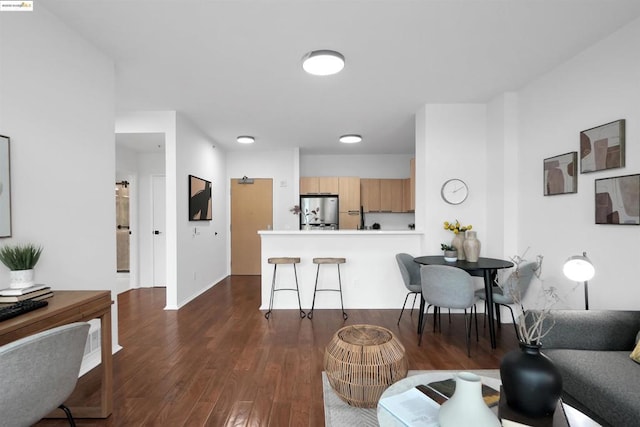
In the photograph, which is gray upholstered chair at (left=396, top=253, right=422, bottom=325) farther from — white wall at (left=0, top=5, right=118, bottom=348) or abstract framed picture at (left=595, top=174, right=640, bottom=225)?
white wall at (left=0, top=5, right=118, bottom=348)

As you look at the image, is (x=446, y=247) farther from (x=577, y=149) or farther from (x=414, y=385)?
(x=414, y=385)

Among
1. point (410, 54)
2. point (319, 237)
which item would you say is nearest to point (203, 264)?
point (319, 237)

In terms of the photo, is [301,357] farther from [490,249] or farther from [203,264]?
[203,264]

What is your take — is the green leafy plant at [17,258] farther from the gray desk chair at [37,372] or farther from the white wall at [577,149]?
the white wall at [577,149]

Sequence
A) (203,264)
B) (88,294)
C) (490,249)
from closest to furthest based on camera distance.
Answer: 1. (88,294)
2. (490,249)
3. (203,264)

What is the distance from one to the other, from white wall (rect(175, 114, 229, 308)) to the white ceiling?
79 centimetres

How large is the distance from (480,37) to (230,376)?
338cm

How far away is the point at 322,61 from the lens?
102 inches

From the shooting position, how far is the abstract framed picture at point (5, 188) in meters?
1.81

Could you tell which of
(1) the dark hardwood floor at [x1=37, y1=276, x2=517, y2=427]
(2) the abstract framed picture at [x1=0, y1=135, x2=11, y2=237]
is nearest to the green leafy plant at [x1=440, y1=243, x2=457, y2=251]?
(1) the dark hardwood floor at [x1=37, y1=276, x2=517, y2=427]

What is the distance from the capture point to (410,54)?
8.80 ft

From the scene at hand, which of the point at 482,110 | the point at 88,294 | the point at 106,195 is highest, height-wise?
the point at 482,110

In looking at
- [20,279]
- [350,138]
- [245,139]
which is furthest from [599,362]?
[245,139]

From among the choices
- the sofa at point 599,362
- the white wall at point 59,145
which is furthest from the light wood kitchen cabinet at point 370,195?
the white wall at point 59,145
